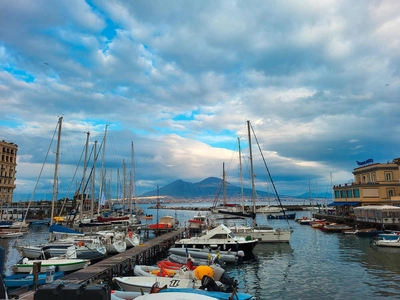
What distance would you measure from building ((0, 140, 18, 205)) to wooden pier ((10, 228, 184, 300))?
67019 mm

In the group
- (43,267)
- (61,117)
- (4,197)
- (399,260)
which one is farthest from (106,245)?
(4,197)

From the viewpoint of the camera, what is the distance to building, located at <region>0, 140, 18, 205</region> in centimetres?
8550

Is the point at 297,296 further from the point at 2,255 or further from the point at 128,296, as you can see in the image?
the point at 2,255

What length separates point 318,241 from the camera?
44938 millimetres

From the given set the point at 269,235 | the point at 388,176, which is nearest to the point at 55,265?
the point at 269,235

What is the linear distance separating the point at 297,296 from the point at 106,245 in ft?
70.5

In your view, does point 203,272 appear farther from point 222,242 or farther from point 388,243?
point 388,243

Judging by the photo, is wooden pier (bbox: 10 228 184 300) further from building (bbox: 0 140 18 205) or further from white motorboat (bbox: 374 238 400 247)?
building (bbox: 0 140 18 205)

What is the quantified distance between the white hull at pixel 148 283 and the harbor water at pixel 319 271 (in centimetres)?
591

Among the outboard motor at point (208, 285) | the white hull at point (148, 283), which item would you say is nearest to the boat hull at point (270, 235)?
the white hull at point (148, 283)

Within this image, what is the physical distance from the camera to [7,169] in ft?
289

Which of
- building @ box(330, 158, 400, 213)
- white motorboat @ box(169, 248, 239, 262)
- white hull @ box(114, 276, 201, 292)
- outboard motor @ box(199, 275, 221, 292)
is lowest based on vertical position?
white motorboat @ box(169, 248, 239, 262)

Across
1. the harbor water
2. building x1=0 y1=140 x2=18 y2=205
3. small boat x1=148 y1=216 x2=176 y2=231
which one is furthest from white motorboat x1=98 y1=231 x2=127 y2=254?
building x1=0 y1=140 x2=18 y2=205

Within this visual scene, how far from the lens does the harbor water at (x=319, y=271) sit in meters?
20.5
